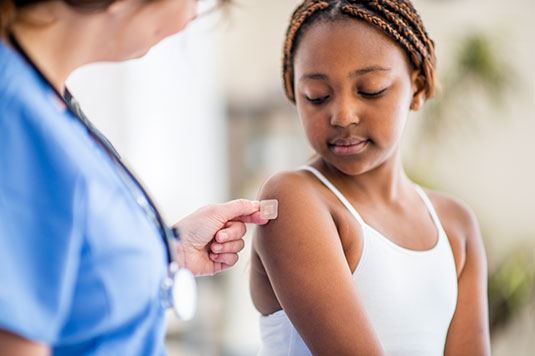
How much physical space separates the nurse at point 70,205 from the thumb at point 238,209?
309 mm

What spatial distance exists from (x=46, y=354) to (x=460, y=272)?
2.80ft

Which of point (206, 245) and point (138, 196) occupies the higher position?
point (138, 196)

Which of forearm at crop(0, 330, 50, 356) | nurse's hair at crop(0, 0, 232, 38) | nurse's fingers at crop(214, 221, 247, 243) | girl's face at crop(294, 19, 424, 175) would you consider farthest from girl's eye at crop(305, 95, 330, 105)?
forearm at crop(0, 330, 50, 356)

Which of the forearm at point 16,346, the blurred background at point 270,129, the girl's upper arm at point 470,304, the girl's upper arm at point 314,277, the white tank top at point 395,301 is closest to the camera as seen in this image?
the forearm at point 16,346

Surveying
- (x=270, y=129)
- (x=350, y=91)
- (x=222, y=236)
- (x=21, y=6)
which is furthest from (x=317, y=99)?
(x=270, y=129)

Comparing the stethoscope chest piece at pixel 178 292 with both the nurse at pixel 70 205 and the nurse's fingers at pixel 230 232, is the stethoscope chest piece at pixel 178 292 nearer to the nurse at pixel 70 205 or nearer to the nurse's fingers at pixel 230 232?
the nurse at pixel 70 205

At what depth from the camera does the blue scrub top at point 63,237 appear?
31.0 inches

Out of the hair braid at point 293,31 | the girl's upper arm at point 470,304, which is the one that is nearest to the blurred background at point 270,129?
the hair braid at point 293,31

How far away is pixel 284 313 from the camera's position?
1.26 meters

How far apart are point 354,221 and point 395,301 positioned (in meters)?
0.14

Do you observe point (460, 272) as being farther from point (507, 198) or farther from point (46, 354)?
point (507, 198)

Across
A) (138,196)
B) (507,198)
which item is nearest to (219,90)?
(507,198)

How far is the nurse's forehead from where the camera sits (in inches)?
48.1

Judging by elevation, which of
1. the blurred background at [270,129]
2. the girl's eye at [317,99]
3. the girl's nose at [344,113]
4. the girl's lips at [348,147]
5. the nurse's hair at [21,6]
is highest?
the nurse's hair at [21,6]
